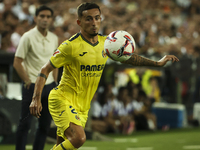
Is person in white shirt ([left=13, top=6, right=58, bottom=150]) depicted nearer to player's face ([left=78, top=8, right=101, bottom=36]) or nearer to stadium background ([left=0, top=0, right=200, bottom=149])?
stadium background ([left=0, top=0, right=200, bottom=149])

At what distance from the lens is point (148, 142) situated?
32.1 ft

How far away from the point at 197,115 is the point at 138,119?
3.15 m

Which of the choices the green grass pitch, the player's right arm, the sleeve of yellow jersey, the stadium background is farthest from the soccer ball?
the green grass pitch

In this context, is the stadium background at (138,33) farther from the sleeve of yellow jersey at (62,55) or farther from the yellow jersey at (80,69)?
the sleeve of yellow jersey at (62,55)

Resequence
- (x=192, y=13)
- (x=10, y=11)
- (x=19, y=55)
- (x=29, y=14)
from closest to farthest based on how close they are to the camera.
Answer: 1. (x=19, y=55)
2. (x=10, y=11)
3. (x=29, y=14)
4. (x=192, y=13)

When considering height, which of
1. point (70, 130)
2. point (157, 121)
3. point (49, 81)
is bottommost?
point (157, 121)

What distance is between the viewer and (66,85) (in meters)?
4.63

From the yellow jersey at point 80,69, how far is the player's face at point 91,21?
0.14 metres

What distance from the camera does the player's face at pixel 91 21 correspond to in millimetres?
4496

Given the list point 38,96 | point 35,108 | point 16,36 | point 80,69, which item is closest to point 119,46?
point 80,69

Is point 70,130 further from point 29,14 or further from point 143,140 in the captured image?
point 29,14

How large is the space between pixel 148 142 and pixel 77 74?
577 cm

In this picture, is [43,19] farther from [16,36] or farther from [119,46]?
[16,36]

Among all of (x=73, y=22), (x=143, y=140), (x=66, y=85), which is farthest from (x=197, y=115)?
(x=66, y=85)
